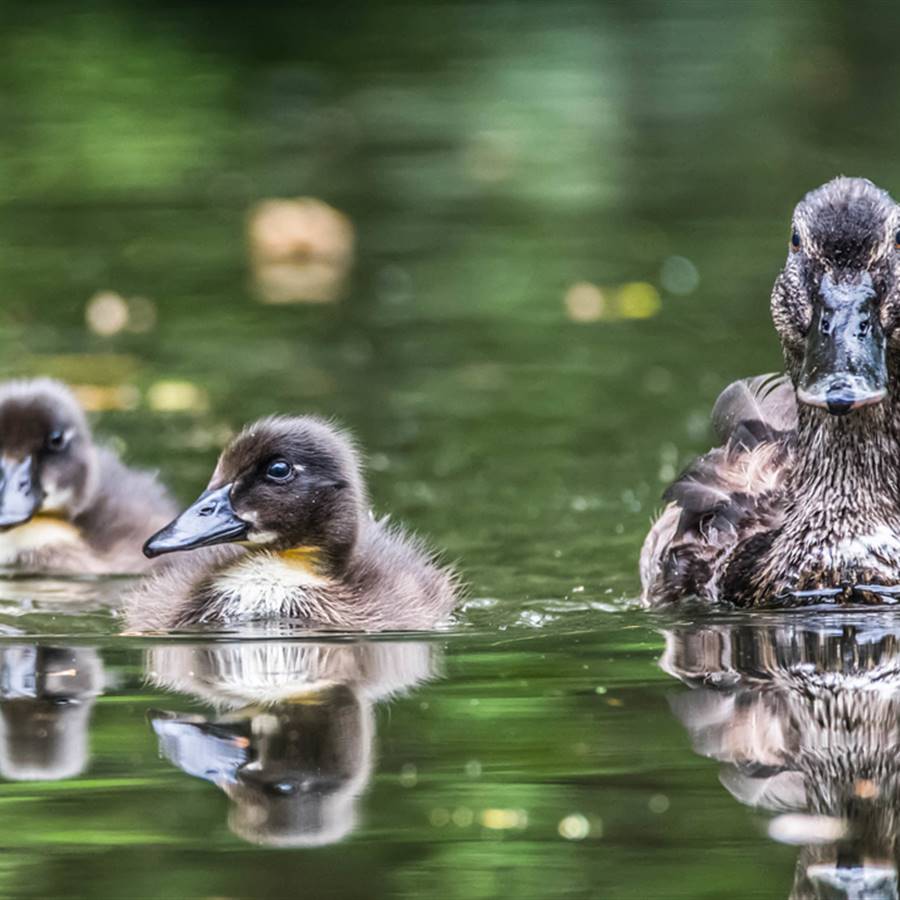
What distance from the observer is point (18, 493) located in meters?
7.46

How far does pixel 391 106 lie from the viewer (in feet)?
48.4

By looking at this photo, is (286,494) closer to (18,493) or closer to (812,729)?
(18,493)

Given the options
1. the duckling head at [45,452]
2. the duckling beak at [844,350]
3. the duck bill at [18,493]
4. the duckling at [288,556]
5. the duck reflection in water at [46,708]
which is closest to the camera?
the duck reflection in water at [46,708]

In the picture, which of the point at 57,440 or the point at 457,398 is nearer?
the point at 57,440

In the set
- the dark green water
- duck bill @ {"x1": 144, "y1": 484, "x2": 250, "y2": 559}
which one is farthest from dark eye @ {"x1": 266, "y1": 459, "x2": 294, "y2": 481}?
the dark green water

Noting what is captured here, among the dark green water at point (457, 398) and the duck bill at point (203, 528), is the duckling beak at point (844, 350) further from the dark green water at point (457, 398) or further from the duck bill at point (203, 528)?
the duck bill at point (203, 528)

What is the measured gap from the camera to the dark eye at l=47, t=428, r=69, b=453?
761 cm

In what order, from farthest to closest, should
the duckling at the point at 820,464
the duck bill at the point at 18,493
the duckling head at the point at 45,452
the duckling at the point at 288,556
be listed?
the duckling head at the point at 45,452 → the duck bill at the point at 18,493 → the duckling at the point at 288,556 → the duckling at the point at 820,464

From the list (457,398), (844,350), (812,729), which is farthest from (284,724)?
(457,398)

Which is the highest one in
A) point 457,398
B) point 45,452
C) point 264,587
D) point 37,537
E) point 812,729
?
point 457,398

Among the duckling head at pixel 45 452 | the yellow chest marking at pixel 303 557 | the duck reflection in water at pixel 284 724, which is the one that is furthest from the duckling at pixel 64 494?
the duck reflection in water at pixel 284 724

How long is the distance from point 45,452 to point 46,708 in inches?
104

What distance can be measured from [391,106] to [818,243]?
8866 mm

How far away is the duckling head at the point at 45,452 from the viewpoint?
7531 mm
